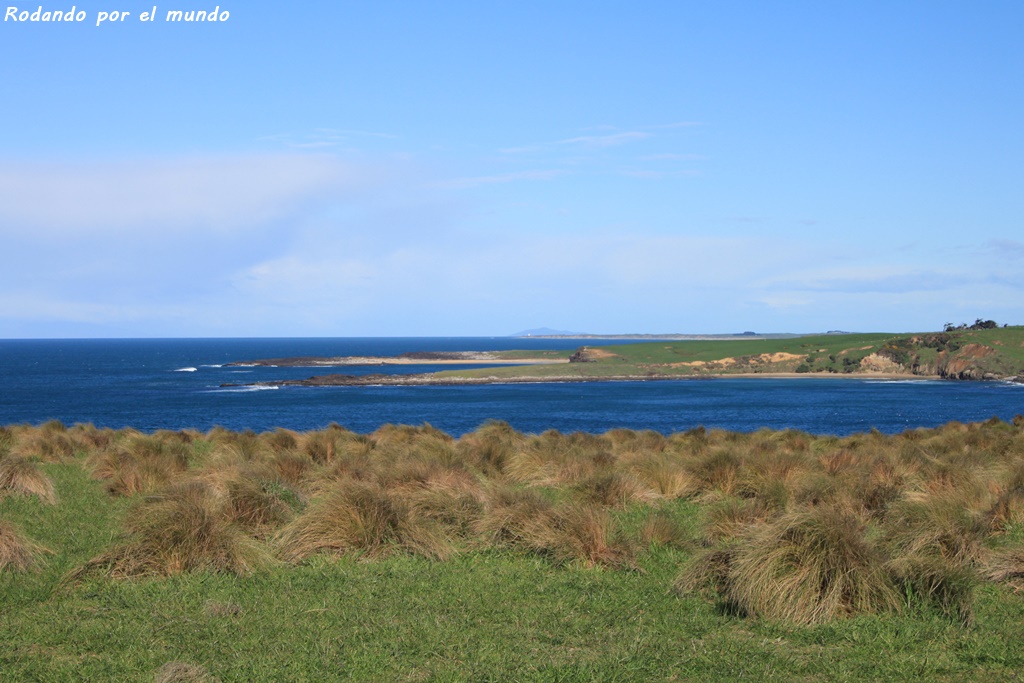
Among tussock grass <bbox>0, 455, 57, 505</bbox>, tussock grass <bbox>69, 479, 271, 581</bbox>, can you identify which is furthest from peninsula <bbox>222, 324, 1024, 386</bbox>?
tussock grass <bbox>69, 479, 271, 581</bbox>

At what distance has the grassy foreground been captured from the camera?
7.04m

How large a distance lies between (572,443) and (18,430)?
1548cm

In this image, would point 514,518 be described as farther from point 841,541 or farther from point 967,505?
point 967,505

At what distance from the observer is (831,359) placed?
116 metres

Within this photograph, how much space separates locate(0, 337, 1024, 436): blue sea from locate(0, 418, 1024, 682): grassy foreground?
111ft

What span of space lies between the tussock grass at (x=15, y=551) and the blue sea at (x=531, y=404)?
121 ft

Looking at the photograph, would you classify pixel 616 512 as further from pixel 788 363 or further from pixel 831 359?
pixel 788 363

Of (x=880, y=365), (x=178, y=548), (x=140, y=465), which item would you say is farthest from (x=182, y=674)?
(x=880, y=365)

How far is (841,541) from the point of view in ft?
27.2

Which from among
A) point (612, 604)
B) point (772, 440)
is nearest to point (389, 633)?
point (612, 604)

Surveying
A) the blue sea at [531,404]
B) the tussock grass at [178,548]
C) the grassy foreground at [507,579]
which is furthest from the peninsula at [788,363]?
the tussock grass at [178,548]

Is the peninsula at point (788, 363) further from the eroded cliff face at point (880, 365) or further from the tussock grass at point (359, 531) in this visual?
the tussock grass at point (359, 531)

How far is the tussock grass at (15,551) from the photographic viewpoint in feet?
31.7

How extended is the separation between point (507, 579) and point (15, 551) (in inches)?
215
